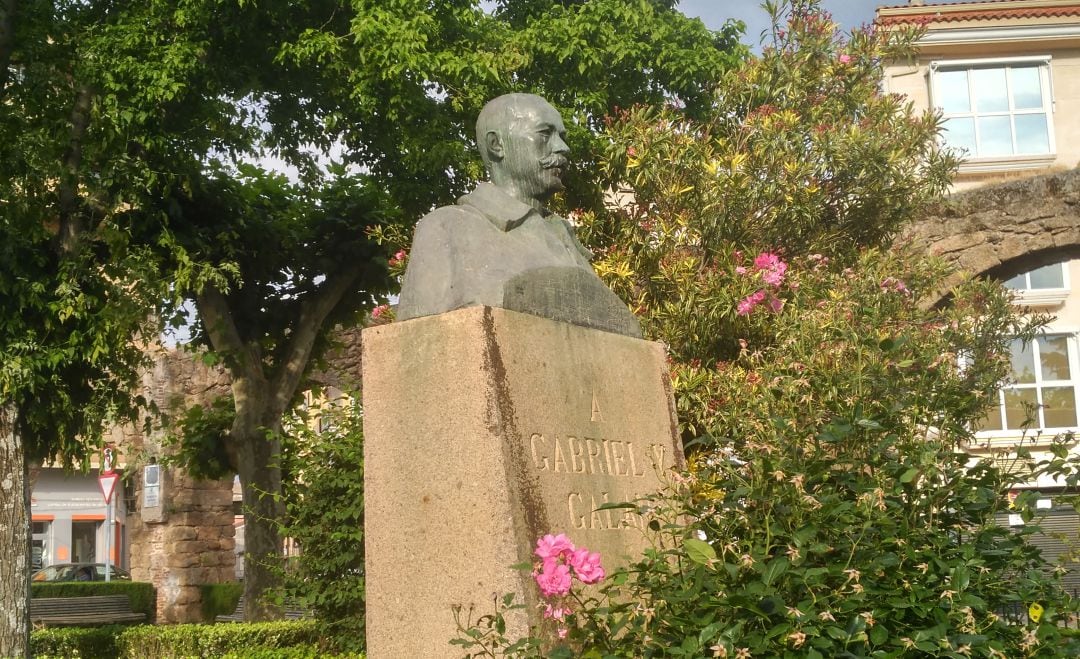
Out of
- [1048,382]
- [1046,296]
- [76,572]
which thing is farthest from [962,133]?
[76,572]

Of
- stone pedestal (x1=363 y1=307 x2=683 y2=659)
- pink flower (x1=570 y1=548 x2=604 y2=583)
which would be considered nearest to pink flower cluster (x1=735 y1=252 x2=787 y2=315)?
stone pedestal (x1=363 y1=307 x2=683 y2=659)

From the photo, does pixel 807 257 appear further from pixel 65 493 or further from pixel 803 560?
pixel 65 493

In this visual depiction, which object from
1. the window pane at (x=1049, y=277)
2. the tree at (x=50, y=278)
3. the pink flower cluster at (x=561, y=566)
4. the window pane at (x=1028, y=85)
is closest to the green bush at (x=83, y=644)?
the tree at (x=50, y=278)

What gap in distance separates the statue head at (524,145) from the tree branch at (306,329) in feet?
28.3

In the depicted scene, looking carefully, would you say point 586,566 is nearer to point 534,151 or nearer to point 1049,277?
point 534,151

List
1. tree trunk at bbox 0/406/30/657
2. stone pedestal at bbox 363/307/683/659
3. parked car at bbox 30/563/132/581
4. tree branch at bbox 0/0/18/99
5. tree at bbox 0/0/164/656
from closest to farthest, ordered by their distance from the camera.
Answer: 1. stone pedestal at bbox 363/307/683/659
2. tree trunk at bbox 0/406/30/657
3. tree at bbox 0/0/164/656
4. tree branch at bbox 0/0/18/99
5. parked car at bbox 30/563/132/581

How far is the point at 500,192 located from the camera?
4.87 metres

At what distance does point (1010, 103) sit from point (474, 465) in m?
20.3

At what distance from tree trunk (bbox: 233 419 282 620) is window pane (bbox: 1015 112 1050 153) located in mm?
15185

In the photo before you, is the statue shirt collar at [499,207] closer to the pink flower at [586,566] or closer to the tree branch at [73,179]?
the pink flower at [586,566]

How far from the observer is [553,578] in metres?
3.72

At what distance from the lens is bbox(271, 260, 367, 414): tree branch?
13.1 m

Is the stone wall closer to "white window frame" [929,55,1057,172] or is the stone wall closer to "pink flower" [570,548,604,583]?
"white window frame" [929,55,1057,172]

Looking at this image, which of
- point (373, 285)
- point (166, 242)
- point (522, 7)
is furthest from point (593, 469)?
point (373, 285)
